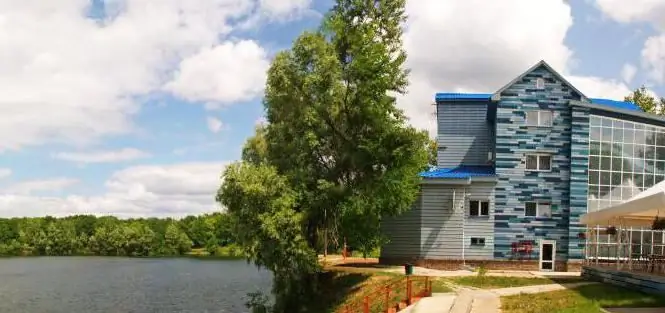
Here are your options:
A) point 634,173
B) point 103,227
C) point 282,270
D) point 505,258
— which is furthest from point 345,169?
point 103,227

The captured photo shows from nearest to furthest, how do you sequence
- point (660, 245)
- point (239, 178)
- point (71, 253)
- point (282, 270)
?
point (239, 178), point (282, 270), point (660, 245), point (71, 253)

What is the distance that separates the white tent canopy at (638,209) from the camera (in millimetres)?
20516

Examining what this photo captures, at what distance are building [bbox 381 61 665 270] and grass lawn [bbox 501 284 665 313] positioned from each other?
13.4m

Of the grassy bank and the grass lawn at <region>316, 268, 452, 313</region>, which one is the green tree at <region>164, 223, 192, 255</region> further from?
the grass lawn at <region>316, 268, 452, 313</region>

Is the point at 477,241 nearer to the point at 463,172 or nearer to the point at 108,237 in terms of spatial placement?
the point at 463,172

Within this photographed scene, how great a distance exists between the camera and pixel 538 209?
1608 inches

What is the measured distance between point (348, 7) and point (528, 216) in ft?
55.0

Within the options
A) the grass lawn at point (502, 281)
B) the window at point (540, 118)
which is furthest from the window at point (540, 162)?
the grass lawn at point (502, 281)

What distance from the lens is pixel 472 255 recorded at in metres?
40.8

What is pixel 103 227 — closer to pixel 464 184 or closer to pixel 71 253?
pixel 71 253

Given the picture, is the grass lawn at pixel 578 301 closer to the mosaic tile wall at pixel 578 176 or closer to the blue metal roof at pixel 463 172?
the mosaic tile wall at pixel 578 176

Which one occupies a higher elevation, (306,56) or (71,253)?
(306,56)

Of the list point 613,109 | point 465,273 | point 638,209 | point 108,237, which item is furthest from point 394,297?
point 108,237

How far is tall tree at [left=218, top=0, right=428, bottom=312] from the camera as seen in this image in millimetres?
33438
